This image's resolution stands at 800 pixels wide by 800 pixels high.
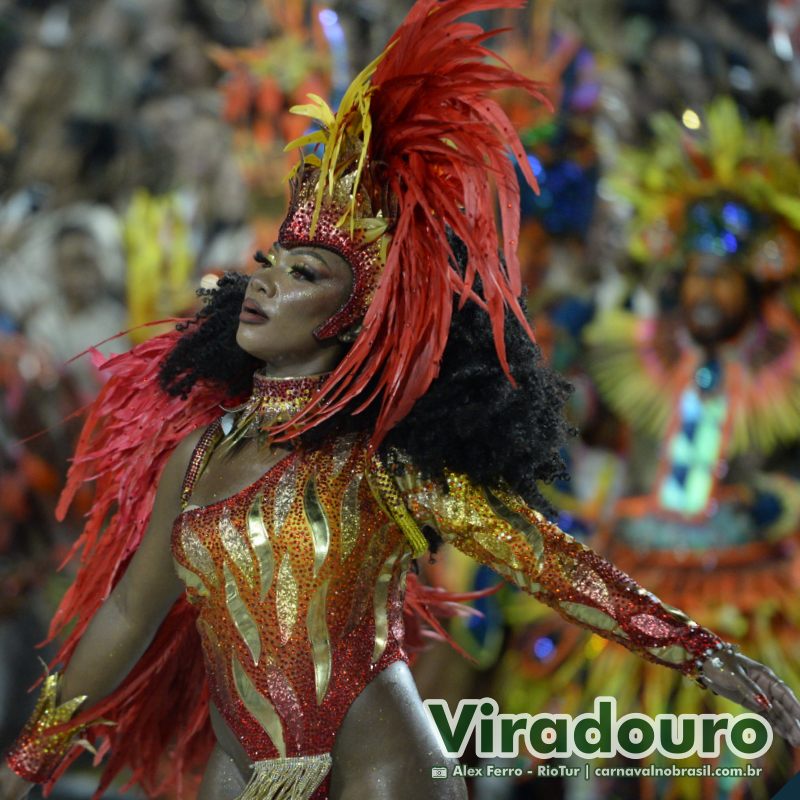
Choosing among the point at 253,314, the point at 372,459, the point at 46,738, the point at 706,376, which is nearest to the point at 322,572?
the point at 372,459

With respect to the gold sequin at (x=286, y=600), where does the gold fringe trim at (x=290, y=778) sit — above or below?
below

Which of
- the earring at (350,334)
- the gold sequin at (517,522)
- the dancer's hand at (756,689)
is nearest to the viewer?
the dancer's hand at (756,689)

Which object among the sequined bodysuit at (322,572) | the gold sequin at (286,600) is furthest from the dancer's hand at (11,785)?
the gold sequin at (286,600)

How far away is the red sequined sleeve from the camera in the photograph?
1.70 metres

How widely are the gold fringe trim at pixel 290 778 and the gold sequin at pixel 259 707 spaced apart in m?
0.02

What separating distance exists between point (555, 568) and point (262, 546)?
1.32ft

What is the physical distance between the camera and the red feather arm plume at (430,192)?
180 cm

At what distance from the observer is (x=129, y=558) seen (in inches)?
81.9

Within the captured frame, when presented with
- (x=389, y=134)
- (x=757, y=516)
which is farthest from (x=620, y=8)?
(x=389, y=134)

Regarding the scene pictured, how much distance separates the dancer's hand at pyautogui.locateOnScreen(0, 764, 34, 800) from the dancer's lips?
2.50ft

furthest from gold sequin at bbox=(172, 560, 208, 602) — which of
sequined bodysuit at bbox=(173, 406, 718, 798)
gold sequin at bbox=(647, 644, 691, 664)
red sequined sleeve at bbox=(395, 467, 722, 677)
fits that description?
gold sequin at bbox=(647, 644, 691, 664)

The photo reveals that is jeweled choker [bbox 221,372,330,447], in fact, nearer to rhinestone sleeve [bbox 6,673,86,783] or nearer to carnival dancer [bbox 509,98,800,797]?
rhinestone sleeve [bbox 6,673,86,783]

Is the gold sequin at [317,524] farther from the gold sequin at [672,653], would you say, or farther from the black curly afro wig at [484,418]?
the gold sequin at [672,653]

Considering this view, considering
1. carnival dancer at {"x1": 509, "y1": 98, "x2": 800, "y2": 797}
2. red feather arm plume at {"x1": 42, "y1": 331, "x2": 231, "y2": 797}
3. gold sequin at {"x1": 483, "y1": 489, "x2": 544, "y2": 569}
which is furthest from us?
carnival dancer at {"x1": 509, "y1": 98, "x2": 800, "y2": 797}
